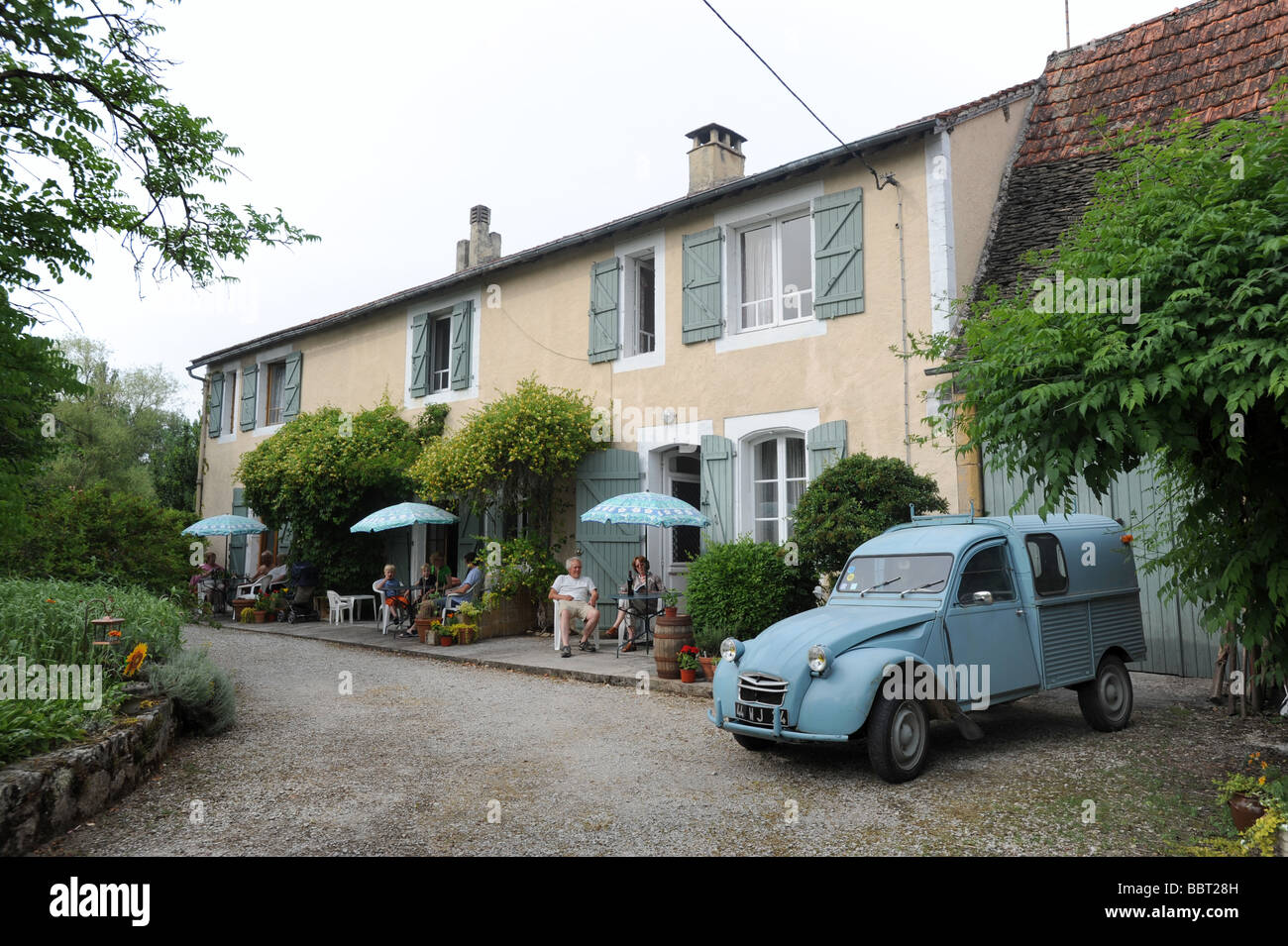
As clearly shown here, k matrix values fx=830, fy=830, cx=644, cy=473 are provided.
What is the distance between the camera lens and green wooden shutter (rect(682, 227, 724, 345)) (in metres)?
12.0

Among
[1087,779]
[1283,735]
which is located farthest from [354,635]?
[1283,735]

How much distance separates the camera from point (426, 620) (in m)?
13.0

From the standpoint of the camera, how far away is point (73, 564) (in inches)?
420

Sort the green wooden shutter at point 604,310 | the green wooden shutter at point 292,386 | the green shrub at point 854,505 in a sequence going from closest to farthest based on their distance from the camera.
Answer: the green shrub at point 854,505 → the green wooden shutter at point 604,310 → the green wooden shutter at point 292,386

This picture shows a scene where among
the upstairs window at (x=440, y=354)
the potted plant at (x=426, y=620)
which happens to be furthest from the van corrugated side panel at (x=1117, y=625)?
the upstairs window at (x=440, y=354)

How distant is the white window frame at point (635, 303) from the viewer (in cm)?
1279

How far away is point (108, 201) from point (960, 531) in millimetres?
9138

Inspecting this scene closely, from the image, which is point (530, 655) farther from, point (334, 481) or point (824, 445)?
point (334, 481)

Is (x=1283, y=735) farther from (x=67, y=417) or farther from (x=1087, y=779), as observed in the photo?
(x=67, y=417)

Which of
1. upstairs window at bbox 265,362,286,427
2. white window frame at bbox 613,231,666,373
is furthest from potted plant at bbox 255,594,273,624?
white window frame at bbox 613,231,666,373

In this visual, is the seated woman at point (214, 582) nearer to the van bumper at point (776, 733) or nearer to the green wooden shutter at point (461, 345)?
the green wooden shutter at point (461, 345)

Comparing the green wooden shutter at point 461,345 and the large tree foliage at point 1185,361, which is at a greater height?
the green wooden shutter at point 461,345

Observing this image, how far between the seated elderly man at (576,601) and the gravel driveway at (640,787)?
3.13 metres

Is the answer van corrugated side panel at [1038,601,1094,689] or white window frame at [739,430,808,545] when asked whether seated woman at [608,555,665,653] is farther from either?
van corrugated side panel at [1038,601,1094,689]
